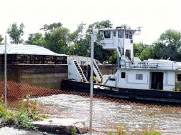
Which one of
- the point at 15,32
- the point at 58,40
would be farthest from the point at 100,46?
the point at 15,32

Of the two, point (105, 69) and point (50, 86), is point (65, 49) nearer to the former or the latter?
point (105, 69)

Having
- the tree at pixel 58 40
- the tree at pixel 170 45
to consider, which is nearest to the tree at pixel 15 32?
the tree at pixel 58 40

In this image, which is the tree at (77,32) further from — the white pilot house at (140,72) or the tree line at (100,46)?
the white pilot house at (140,72)

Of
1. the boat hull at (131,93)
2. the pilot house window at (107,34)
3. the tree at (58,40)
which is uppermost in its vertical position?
the tree at (58,40)

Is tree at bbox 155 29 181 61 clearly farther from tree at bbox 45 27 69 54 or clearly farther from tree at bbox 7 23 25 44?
tree at bbox 7 23 25 44

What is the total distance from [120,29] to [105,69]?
12948mm

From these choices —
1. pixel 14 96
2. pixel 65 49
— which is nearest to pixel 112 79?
pixel 14 96

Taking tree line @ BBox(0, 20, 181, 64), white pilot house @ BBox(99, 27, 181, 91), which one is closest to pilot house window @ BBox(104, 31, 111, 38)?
white pilot house @ BBox(99, 27, 181, 91)

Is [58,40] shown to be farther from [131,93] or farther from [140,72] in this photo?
[131,93]

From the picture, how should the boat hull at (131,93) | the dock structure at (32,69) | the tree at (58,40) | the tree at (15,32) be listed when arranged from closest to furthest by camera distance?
the boat hull at (131,93), the dock structure at (32,69), the tree at (58,40), the tree at (15,32)

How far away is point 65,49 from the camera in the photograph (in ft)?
170

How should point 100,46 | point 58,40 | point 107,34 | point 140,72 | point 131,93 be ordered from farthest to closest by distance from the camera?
point 58,40 → point 100,46 → point 107,34 → point 140,72 → point 131,93

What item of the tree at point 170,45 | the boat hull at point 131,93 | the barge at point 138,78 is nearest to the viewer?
the boat hull at point 131,93

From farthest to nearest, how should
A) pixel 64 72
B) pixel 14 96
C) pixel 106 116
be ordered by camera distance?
pixel 64 72, pixel 14 96, pixel 106 116
